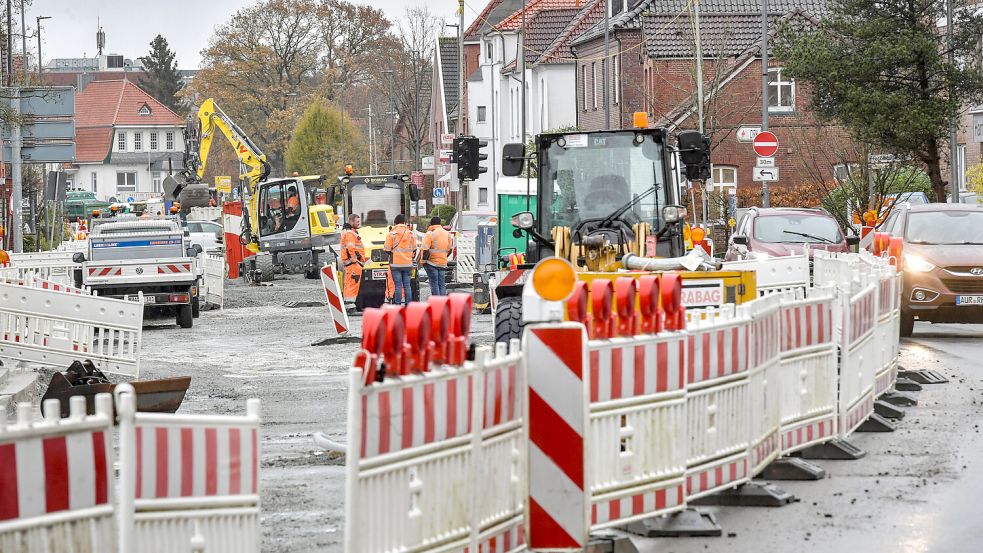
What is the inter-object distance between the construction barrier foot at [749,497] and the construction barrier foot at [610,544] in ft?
5.33

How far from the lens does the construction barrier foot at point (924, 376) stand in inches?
620

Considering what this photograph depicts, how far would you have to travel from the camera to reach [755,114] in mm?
57656

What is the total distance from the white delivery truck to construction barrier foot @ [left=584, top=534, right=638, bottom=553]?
19197 millimetres

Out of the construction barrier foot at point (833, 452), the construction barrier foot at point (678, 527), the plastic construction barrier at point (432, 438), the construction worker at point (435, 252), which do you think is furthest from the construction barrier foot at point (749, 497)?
the construction worker at point (435, 252)

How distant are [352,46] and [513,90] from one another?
50.2ft

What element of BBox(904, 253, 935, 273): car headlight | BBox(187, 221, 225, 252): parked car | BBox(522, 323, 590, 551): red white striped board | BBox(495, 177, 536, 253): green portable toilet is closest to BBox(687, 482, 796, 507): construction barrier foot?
BBox(522, 323, 590, 551): red white striped board

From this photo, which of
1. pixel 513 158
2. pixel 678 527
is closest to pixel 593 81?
pixel 513 158

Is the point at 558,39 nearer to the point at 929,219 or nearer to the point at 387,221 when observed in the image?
the point at 387,221

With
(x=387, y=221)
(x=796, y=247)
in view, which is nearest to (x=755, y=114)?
(x=387, y=221)

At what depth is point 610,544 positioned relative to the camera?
7844mm

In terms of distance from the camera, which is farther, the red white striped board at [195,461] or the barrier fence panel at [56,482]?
the red white striped board at [195,461]

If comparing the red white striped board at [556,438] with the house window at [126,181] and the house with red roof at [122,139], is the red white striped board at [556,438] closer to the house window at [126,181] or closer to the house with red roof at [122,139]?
the house with red roof at [122,139]

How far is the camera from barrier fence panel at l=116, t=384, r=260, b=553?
5496mm

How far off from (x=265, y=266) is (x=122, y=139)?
4000 inches
